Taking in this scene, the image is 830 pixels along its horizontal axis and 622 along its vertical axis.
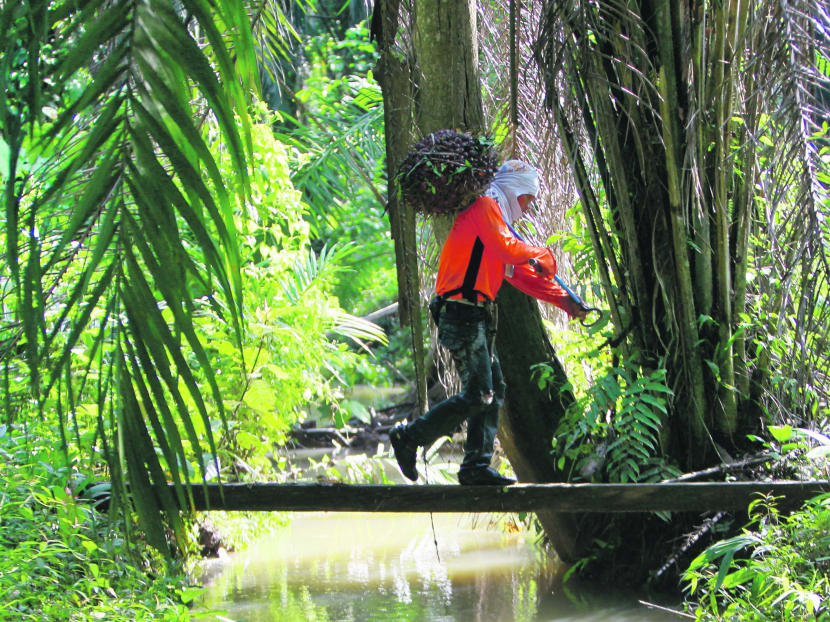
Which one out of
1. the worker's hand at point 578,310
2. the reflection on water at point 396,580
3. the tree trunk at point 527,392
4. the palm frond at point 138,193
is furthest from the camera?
the tree trunk at point 527,392

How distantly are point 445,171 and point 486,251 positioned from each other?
1.46 feet

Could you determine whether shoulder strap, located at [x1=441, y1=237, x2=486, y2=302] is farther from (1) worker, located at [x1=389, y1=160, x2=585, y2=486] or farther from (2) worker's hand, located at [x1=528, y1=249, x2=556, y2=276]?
(2) worker's hand, located at [x1=528, y1=249, x2=556, y2=276]

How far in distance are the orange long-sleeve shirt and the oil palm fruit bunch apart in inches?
3.7

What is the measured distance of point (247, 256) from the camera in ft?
22.9

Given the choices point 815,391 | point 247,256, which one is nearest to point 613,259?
point 815,391

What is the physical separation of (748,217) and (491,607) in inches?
104

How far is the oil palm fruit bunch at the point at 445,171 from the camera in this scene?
157 inches

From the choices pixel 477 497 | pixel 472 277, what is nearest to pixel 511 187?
pixel 472 277

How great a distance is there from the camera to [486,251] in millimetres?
4180

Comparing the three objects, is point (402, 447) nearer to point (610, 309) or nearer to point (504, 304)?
point (504, 304)

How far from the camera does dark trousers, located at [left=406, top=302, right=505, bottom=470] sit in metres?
4.27

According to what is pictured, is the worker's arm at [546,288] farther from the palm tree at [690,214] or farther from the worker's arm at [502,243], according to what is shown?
the palm tree at [690,214]

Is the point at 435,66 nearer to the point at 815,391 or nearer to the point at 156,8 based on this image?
the point at 815,391

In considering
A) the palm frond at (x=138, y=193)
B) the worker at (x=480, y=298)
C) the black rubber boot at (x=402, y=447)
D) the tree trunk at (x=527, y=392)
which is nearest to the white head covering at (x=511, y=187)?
the worker at (x=480, y=298)
